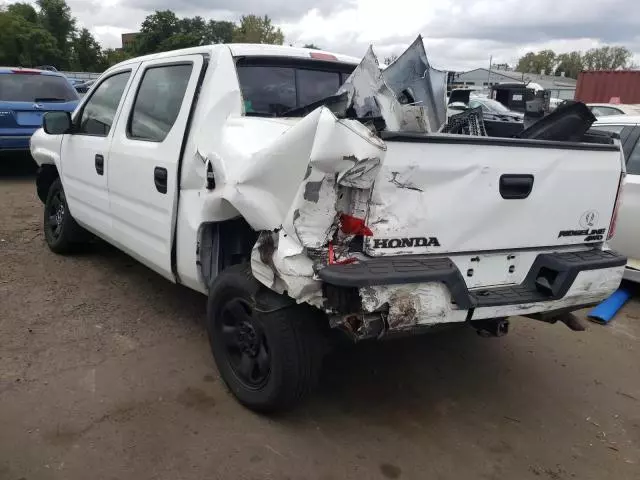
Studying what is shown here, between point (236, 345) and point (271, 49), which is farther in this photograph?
point (271, 49)

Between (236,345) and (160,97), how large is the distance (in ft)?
5.66

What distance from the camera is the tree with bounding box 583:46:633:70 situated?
69.6 meters

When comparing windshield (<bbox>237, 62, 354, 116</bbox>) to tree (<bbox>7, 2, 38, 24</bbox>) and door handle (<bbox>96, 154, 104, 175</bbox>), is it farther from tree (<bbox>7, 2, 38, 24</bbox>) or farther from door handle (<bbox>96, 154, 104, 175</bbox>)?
tree (<bbox>7, 2, 38, 24</bbox>)

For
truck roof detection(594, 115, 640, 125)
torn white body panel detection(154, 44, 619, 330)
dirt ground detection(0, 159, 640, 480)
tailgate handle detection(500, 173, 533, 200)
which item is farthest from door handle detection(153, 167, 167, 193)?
truck roof detection(594, 115, 640, 125)

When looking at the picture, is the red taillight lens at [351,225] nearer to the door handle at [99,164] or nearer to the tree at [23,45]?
the door handle at [99,164]

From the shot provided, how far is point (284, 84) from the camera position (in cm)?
369

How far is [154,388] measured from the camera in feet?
11.0

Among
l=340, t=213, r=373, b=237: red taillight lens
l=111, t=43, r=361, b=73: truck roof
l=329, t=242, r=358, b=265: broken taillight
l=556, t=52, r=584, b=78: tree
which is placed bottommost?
l=329, t=242, r=358, b=265: broken taillight

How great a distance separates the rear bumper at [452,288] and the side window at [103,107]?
8.90 feet

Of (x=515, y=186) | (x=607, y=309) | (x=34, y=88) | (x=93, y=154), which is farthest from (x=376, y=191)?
(x=34, y=88)

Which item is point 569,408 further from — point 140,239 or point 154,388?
point 140,239

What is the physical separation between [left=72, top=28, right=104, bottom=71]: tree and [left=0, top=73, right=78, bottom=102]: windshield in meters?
56.5

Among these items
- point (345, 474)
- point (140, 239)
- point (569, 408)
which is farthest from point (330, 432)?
point (140, 239)

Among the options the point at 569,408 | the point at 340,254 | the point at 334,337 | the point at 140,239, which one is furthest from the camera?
the point at 140,239
